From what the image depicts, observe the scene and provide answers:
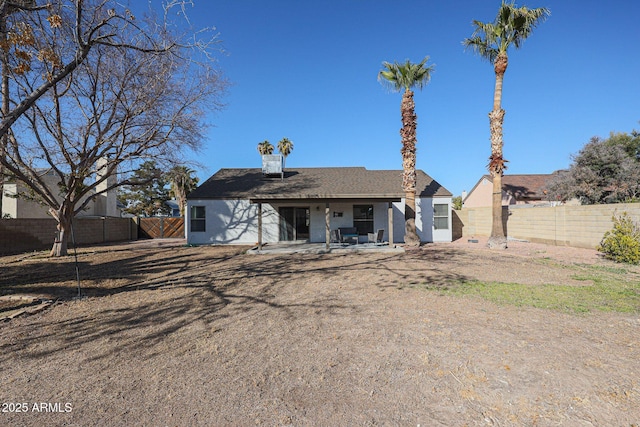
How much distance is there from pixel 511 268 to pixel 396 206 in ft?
28.7

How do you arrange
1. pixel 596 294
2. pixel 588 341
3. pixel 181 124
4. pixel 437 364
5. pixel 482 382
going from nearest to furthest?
pixel 482 382 → pixel 437 364 → pixel 588 341 → pixel 596 294 → pixel 181 124

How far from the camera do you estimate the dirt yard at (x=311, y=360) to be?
2609mm

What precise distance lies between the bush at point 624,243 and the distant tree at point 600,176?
1188cm

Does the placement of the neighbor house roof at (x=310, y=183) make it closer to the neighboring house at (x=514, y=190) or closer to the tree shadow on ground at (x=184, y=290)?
the tree shadow on ground at (x=184, y=290)

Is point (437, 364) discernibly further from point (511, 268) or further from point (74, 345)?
point (511, 268)

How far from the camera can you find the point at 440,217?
57.0 feet

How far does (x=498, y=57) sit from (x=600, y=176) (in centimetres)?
1348

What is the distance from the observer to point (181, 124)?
13383mm

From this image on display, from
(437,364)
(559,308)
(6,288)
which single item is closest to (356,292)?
(437,364)

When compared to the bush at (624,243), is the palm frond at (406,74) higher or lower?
higher

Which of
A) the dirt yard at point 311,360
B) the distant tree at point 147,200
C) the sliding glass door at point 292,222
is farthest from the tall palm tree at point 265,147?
the dirt yard at point 311,360

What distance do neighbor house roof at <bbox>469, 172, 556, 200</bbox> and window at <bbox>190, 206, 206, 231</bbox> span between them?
29.5 m

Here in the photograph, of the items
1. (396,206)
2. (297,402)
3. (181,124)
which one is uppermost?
(181,124)

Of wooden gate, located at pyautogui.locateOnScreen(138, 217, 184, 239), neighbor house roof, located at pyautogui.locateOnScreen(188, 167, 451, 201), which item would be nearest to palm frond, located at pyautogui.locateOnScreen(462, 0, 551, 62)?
neighbor house roof, located at pyautogui.locateOnScreen(188, 167, 451, 201)
